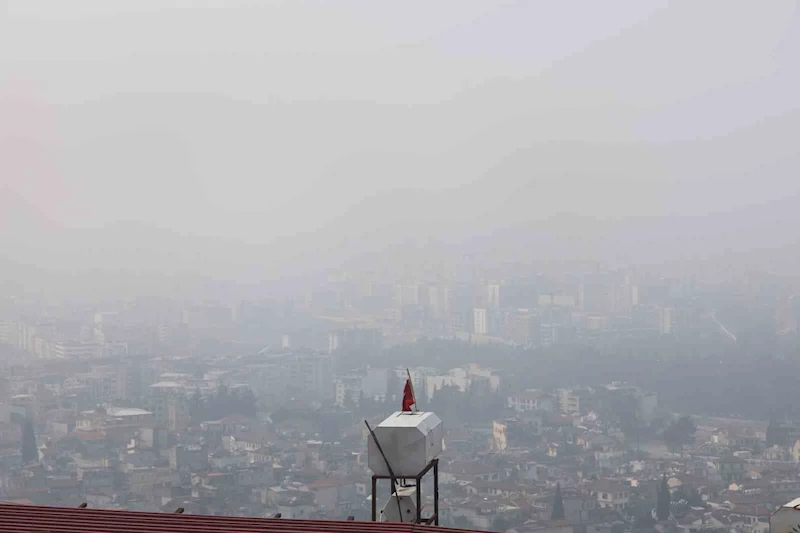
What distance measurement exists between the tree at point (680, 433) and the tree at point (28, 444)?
24356mm

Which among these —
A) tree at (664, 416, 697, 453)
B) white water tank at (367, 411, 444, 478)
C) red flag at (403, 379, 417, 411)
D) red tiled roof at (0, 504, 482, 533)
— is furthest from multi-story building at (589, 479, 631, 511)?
red tiled roof at (0, 504, 482, 533)

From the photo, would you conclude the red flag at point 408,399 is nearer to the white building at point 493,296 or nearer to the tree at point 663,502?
the tree at point 663,502

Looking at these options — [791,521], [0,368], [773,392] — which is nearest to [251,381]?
[0,368]

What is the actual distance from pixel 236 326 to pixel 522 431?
18.2m

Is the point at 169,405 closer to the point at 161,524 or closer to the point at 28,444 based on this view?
the point at 28,444

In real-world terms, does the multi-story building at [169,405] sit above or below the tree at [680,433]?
above

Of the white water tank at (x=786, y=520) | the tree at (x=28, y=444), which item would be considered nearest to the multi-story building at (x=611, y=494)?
the tree at (x=28, y=444)

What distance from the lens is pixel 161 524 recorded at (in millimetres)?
4926

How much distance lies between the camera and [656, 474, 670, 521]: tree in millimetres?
28719

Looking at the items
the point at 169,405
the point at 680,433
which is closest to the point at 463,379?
the point at 680,433

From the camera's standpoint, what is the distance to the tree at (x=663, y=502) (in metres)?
28.7

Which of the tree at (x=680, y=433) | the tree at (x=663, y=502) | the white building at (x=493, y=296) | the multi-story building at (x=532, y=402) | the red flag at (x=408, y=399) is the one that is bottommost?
the tree at (x=663, y=502)

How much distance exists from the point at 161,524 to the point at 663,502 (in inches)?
1068

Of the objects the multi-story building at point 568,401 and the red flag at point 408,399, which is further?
the multi-story building at point 568,401
